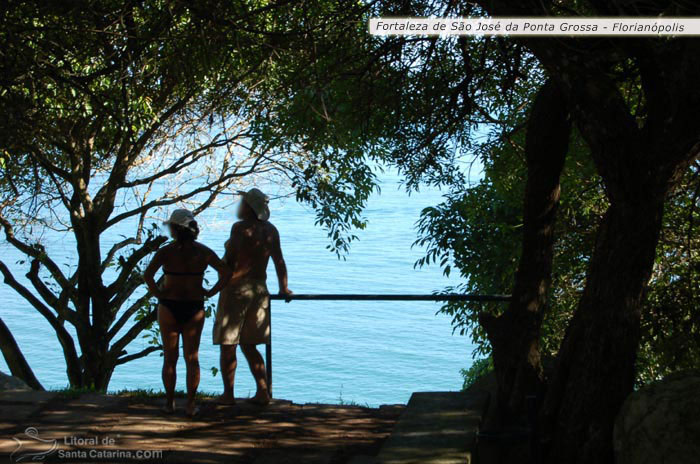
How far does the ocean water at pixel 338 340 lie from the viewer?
102 feet

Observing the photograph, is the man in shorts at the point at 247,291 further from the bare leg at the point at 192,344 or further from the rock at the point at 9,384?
the rock at the point at 9,384

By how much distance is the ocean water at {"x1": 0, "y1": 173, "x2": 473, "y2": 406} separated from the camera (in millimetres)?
31172

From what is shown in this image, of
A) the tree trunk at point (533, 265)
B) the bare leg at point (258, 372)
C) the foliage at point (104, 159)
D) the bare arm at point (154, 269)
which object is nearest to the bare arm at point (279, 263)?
the bare leg at point (258, 372)

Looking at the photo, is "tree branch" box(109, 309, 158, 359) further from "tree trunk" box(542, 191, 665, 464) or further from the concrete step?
"tree trunk" box(542, 191, 665, 464)

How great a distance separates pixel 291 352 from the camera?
3419cm

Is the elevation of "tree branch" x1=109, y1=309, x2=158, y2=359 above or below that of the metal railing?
above

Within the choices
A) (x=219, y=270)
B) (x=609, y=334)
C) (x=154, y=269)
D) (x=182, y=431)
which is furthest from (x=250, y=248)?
(x=609, y=334)

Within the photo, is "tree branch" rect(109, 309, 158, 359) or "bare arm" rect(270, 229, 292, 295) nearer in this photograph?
"bare arm" rect(270, 229, 292, 295)

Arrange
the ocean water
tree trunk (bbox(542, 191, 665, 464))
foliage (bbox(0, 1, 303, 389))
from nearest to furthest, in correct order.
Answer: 1. tree trunk (bbox(542, 191, 665, 464))
2. foliage (bbox(0, 1, 303, 389))
3. the ocean water

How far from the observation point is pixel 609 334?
16.3 feet
